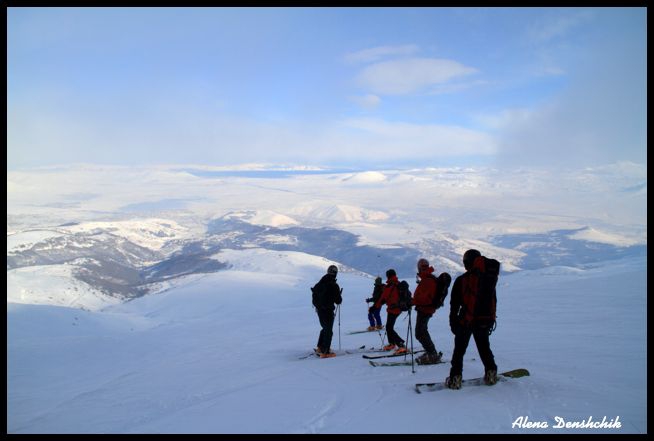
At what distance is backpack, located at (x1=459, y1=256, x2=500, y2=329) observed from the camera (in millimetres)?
8062

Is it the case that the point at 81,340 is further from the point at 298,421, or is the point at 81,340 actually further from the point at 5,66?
the point at 298,421

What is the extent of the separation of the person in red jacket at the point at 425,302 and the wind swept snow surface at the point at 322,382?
2.18 ft

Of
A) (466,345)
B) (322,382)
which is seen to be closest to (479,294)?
(466,345)

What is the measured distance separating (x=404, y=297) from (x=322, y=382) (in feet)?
11.8

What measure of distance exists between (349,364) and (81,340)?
638 inches

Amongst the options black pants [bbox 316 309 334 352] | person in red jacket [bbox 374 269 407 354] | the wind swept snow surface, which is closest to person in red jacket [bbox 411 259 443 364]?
the wind swept snow surface

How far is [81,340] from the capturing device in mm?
21203

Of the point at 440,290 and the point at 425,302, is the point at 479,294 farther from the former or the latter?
the point at 425,302

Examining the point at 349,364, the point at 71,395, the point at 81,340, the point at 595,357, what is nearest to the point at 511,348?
the point at 595,357

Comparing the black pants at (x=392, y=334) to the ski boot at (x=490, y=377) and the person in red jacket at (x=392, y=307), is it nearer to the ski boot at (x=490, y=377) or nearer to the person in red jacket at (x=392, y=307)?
the person in red jacket at (x=392, y=307)

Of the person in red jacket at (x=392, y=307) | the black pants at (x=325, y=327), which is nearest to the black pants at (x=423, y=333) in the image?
the person in red jacket at (x=392, y=307)

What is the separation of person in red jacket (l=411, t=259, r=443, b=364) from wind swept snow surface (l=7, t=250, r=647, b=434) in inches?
26.2

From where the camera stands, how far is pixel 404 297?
12.1 metres
